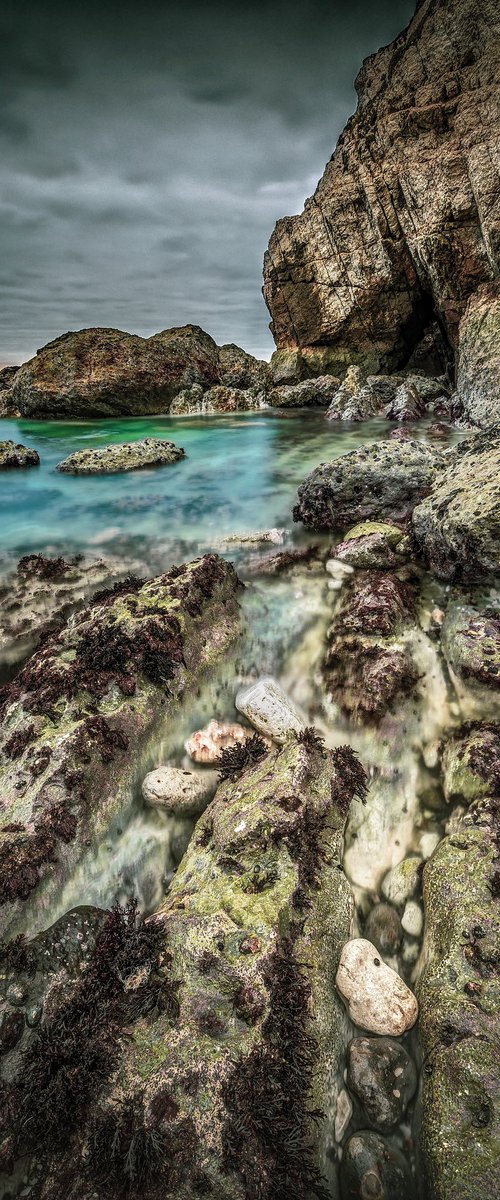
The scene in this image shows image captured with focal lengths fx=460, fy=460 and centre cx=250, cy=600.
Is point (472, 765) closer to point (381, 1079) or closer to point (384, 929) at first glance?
point (384, 929)

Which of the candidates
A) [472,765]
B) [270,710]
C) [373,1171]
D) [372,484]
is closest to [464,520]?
[372,484]

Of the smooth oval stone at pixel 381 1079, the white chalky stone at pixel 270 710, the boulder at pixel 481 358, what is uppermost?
the boulder at pixel 481 358

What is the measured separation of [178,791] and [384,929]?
7.15ft

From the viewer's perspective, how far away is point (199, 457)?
62.7 feet

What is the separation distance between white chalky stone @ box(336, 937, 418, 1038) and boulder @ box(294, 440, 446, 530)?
22.4ft

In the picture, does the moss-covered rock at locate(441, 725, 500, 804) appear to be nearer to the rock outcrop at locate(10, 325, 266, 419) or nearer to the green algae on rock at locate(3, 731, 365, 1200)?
the green algae on rock at locate(3, 731, 365, 1200)

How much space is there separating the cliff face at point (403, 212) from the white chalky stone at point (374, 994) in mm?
25459

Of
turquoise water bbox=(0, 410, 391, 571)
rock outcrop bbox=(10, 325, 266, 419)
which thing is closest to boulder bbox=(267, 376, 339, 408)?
turquoise water bbox=(0, 410, 391, 571)

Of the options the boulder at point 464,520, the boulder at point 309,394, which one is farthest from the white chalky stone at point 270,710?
the boulder at point 309,394

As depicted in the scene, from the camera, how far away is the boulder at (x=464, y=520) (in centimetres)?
598

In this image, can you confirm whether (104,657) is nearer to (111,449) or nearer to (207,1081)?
(207,1081)

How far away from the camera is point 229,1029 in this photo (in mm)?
3020

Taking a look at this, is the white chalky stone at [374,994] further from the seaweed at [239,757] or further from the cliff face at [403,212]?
the cliff face at [403,212]

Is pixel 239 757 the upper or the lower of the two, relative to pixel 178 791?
upper
